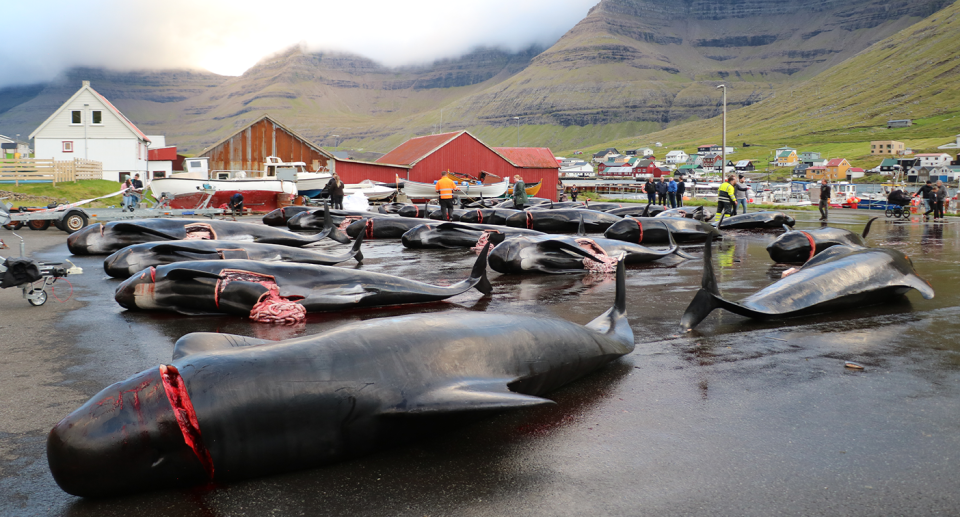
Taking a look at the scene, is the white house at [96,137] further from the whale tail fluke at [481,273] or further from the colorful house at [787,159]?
the colorful house at [787,159]

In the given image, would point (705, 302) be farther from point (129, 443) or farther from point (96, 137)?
point (96, 137)

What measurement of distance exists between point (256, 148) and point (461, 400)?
144 ft

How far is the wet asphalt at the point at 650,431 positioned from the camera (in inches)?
122

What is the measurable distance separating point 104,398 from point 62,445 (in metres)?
0.26

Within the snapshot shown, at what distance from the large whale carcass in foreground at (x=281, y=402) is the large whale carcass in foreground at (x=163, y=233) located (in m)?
9.01

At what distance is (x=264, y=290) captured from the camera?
722cm

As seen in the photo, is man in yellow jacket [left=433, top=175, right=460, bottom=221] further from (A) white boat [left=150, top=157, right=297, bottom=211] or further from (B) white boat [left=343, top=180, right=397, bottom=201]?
(B) white boat [left=343, top=180, right=397, bottom=201]

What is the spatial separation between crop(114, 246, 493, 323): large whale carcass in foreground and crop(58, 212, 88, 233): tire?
1340 cm

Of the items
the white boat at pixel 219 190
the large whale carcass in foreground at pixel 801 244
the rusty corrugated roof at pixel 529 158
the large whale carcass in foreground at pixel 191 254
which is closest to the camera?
the large whale carcass in foreground at pixel 191 254

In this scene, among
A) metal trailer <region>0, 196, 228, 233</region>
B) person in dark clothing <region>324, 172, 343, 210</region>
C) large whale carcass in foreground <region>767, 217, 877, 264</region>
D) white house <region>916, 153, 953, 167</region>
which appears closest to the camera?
large whale carcass in foreground <region>767, 217, 877, 264</region>

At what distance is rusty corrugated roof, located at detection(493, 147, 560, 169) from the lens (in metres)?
54.4

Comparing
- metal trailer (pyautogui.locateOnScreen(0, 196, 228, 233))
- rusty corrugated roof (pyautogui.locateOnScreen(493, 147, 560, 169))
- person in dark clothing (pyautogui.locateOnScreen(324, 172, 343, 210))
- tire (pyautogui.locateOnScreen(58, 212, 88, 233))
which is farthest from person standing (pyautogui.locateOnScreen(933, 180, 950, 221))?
tire (pyautogui.locateOnScreen(58, 212, 88, 233))

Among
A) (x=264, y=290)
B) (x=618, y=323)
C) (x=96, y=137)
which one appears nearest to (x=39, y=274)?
(x=264, y=290)

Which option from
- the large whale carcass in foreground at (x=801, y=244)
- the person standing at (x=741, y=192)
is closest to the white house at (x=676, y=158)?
the person standing at (x=741, y=192)
